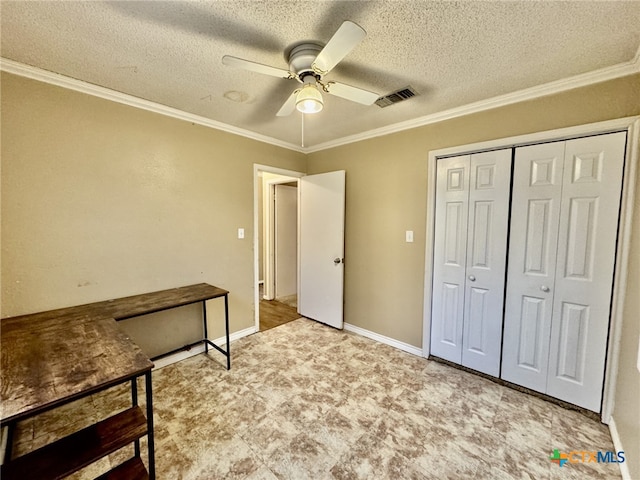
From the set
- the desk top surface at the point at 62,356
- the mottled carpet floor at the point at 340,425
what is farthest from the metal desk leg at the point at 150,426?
the mottled carpet floor at the point at 340,425

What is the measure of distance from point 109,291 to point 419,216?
2.84 metres

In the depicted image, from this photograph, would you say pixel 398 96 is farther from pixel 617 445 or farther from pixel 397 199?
pixel 617 445

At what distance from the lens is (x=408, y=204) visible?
2.72 metres

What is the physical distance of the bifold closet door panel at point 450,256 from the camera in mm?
2369

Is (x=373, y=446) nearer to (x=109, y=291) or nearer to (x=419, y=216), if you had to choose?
(x=419, y=216)

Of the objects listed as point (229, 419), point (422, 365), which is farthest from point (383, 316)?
point (229, 419)

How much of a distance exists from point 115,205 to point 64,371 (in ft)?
4.70

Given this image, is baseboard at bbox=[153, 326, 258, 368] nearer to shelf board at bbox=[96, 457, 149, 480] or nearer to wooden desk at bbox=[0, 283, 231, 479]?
wooden desk at bbox=[0, 283, 231, 479]

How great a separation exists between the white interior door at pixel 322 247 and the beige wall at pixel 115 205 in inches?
33.6

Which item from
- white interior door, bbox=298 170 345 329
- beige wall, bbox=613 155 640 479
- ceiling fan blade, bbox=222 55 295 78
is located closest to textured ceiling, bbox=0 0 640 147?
ceiling fan blade, bbox=222 55 295 78

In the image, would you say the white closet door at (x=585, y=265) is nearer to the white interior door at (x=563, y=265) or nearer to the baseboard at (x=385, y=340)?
the white interior door at (x=563, y=265)

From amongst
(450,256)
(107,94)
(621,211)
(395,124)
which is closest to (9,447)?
(107,94)

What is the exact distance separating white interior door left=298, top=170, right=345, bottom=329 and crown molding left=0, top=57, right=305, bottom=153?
103cm

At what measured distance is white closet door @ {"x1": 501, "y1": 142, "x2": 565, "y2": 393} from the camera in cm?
196
